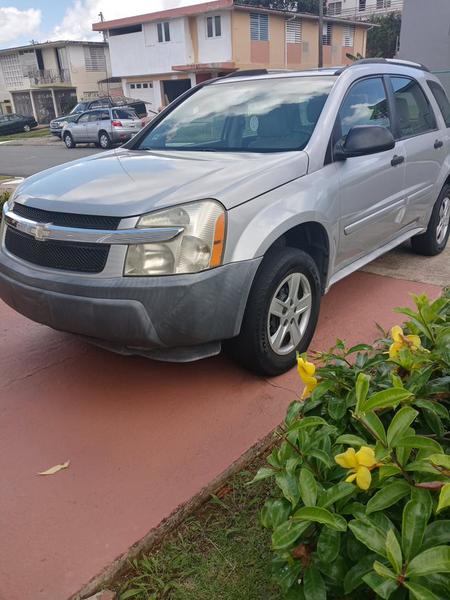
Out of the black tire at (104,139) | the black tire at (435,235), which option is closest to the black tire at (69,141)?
the black tire at (104,139)

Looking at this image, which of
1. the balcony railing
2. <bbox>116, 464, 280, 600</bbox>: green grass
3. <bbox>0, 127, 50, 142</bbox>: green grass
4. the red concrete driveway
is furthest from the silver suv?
the balcony railing

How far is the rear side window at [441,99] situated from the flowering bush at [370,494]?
4279 millimetres

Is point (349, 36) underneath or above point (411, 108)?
above

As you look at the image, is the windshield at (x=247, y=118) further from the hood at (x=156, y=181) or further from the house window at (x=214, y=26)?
the house window at (x=214, y=26)

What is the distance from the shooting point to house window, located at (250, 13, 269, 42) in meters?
32.8

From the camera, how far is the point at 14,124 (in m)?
36.7

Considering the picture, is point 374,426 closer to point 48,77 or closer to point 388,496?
point 388,496

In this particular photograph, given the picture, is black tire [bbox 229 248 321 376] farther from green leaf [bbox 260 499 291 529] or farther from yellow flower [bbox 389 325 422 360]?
green leaf [bbox 260 499 291 529]

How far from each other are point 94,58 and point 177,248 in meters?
48.9

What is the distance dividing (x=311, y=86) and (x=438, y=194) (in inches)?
81.2

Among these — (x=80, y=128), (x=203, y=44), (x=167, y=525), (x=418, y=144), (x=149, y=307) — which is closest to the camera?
(x=167, y=525)

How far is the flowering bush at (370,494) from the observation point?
3.84ft

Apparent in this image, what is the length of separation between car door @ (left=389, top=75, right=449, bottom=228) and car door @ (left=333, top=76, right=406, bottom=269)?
0.17 meters

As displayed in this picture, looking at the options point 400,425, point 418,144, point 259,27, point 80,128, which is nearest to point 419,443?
point 400,425
